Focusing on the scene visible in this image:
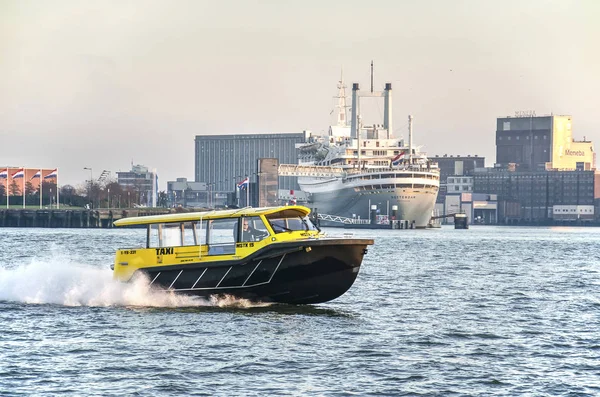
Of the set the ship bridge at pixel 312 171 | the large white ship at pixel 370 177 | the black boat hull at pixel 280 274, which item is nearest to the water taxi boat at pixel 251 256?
the black boat hull at pixel 280 274

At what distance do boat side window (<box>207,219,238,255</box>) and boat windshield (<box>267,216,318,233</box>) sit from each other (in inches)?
47.5

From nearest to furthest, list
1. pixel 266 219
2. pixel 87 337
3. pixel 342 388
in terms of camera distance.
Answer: pixel 342 388 → pixel 87 337 → pixel 266 219

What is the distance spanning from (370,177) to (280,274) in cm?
13264

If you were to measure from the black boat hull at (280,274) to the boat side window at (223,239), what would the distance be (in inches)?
17.1

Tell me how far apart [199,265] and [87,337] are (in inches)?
202

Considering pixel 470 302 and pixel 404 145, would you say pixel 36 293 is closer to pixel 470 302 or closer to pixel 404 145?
pixel 470 302

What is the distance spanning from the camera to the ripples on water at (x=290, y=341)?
22.9 metres

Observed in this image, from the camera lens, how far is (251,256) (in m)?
32.2

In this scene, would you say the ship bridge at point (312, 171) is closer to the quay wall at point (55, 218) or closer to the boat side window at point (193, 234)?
the quay wall at point (55, 218)

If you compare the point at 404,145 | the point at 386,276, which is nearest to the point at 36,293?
the point at 386,276

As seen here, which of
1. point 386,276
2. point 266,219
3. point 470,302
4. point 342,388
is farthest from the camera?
point 386,276

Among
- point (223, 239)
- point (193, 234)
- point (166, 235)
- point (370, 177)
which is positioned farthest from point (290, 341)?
point (370, 177)

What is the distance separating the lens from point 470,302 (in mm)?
39469

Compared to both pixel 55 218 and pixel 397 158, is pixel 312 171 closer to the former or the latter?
pixel 397 158
